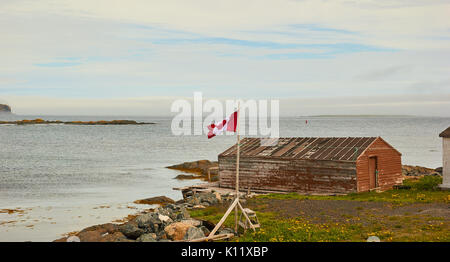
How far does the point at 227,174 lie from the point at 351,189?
32.2 ft

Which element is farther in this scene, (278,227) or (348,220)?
(348,220)

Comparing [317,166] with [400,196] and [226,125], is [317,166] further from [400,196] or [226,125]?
[226,125]

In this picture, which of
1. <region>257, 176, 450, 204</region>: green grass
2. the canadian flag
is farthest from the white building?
the canadian flag

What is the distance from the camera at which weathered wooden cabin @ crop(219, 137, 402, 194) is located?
30.4m

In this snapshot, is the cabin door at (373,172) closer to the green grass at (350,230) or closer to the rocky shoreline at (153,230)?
the green grass at (350,230)

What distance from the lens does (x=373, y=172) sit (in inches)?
1255

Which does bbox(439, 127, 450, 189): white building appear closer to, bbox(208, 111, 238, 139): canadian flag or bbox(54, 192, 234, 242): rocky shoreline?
bbox(54, 192, 234, 242): rocky shoreline

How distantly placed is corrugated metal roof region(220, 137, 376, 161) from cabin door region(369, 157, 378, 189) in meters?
1.25

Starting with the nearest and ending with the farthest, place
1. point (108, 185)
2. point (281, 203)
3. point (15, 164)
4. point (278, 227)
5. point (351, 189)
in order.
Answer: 1. point (278, 227)
2. point (281, 203)
3. point (351, 189)
4. point (108, 185)
5. point (15, 164)

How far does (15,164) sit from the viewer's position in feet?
231

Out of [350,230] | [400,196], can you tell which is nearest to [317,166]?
[400,196]

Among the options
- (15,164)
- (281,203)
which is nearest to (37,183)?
(15,164)
